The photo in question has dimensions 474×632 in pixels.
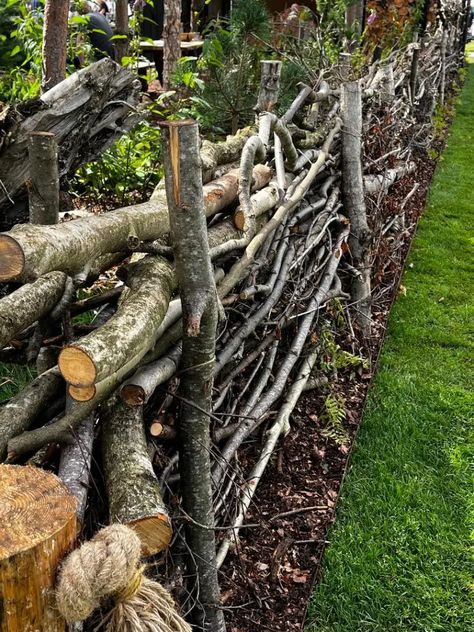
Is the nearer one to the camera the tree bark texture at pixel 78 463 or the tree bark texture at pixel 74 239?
the tree bark texture at pixel 74 239

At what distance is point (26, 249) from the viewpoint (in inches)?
61.9

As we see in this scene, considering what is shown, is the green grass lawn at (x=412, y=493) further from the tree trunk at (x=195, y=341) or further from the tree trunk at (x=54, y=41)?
the tree trunk at (x=54, y=41)

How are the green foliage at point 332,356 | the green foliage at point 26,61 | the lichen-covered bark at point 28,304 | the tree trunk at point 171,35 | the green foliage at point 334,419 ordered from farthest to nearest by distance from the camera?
the tree trunk at point 171,35 < the green foliage at point 26,61 < the green foliage at point 332,356 < the green foliage at point 334,419 < the lichen-covered bark at point 28,304

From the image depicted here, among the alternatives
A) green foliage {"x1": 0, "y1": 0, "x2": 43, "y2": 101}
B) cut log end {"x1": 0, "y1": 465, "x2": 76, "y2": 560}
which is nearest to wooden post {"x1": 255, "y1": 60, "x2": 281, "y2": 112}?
green foliage {"x1": 0, "y1": 0, "x2": 43, "y2": 101}

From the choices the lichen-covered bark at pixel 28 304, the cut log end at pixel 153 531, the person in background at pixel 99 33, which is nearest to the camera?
the cut log end at pixel 153 531

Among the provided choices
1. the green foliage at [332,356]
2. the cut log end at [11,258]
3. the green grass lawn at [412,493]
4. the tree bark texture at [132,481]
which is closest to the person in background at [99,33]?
the green grass lawn at [412,493]

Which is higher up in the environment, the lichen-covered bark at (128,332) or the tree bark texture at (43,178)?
the tree bark texture at (43,178)

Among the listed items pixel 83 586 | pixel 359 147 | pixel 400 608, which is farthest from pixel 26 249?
pixel 359 147

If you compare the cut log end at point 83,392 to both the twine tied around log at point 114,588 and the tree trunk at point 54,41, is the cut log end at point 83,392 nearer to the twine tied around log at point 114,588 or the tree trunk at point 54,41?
the twine tied around log at point 114,588

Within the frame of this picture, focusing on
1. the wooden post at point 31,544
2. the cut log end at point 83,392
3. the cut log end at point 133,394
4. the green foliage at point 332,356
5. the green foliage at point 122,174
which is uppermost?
the cut log end at point 83,392

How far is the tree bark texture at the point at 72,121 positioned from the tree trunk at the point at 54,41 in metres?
0.82

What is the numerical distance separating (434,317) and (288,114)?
2159 millimetres

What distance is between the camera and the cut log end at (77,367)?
163 cm

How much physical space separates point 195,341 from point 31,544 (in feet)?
3.05
